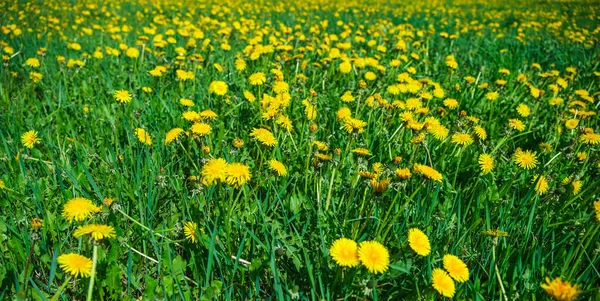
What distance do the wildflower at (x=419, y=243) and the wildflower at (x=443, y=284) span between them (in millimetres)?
67

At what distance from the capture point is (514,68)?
411 cm

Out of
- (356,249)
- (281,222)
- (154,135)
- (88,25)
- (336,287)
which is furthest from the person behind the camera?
(88,25)

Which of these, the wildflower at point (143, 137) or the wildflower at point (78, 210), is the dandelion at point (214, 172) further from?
the wildflower at point (143, 137)

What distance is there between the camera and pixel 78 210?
4.14 feet

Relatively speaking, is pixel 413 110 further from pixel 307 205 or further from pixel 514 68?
pixel 514 68

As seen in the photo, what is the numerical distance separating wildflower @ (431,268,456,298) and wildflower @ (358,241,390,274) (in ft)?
0.50

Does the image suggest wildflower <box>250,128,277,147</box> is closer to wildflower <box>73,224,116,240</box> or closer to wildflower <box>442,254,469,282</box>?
wildflower <box>73,224,116,240</box>

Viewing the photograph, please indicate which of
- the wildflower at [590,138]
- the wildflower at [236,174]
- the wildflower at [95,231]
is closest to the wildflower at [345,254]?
the wildflower at [236,174]

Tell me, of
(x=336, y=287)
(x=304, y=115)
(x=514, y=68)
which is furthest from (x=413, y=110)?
(x=514, y=68)

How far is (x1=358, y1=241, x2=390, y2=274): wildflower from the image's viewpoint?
109 centimetres

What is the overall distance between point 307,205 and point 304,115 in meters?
0.92

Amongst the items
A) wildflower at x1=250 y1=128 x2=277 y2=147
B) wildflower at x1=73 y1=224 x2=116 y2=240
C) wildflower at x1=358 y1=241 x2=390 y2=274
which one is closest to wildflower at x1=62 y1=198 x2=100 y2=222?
wildflower at x1=73 y1=224 x2=116 y2=240

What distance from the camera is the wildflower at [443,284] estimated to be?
3.69ft

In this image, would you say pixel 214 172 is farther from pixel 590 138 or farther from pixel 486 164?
pixel 590 138
